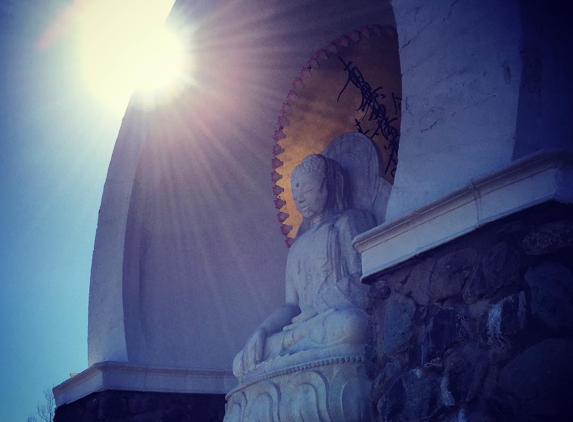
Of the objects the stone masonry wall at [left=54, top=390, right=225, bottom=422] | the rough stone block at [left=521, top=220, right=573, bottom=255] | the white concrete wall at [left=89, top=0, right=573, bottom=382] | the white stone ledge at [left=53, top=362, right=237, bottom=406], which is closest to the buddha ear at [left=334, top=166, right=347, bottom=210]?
the white concrete wall at [left=89, top=0, right=573, bottom=382]

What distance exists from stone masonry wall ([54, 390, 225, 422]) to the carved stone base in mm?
1684

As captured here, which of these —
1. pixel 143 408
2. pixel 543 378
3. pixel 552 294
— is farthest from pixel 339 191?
pixel 543 378

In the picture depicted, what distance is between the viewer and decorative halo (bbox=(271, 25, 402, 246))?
5.33 meters

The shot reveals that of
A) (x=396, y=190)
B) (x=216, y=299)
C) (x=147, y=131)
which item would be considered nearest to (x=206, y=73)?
(x=147, y=131)

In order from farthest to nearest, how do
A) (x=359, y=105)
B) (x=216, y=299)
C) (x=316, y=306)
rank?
1. (x=216, y=299)
2. (x=359, y=105)
3. (x=316, y=306)

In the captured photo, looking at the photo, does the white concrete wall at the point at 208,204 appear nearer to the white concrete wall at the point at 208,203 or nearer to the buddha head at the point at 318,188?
the white concrete wall at the point at 208,203

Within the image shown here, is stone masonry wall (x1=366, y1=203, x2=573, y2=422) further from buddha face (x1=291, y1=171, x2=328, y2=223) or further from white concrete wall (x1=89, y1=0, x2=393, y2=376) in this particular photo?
white concrete wall (x1=89, y1=0, x2=393, y2=376)

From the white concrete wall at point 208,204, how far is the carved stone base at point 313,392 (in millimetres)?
1932

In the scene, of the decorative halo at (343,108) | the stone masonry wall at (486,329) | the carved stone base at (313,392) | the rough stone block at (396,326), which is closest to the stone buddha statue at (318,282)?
the carved stone base at (313,392)

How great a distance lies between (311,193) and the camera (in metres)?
4.96

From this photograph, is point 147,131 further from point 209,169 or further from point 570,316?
point 570,316

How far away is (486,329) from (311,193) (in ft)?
8.42

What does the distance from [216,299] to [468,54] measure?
3763 millimetres

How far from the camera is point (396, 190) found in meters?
3.20
